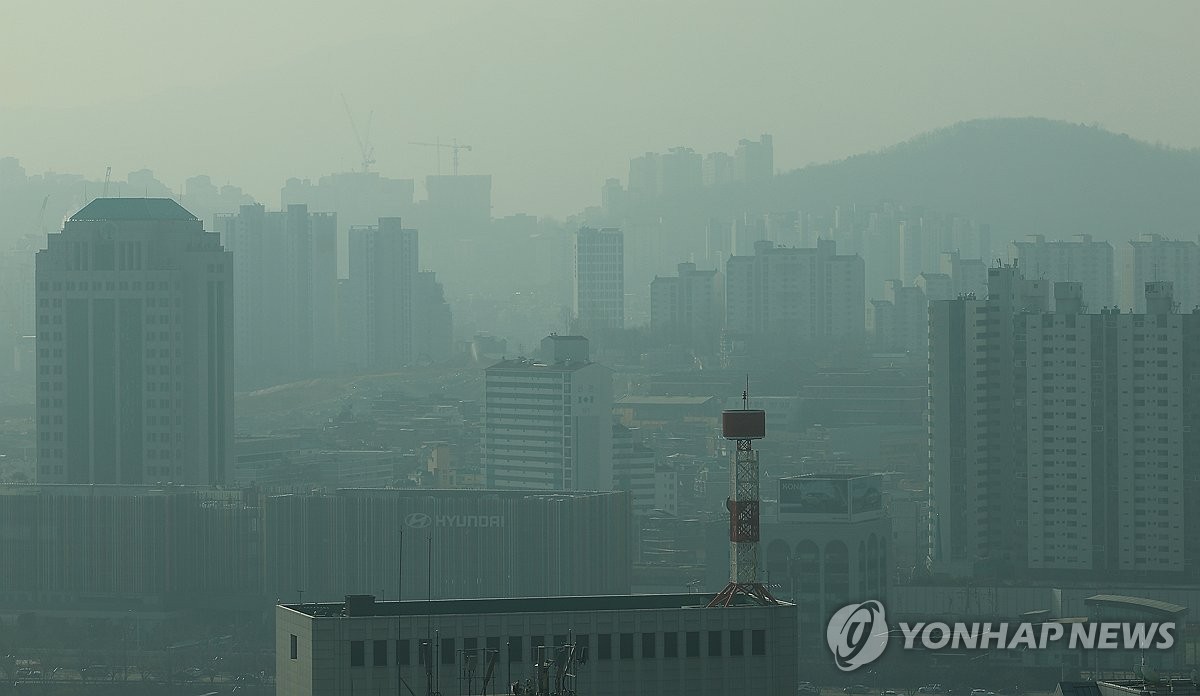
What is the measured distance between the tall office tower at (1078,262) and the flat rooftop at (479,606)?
194 feet

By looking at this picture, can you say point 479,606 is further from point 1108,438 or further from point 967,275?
point 967,275

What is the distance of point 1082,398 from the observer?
3853 cm

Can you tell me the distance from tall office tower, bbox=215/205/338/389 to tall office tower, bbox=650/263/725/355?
11.0m

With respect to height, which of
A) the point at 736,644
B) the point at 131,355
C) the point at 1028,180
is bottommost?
the point at 736,644

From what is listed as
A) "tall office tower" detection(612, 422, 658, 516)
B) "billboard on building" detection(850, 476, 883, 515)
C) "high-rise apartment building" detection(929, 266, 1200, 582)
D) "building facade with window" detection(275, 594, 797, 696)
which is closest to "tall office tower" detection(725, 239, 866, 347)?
"tall office tower" detection(612, 422, 658, 516)

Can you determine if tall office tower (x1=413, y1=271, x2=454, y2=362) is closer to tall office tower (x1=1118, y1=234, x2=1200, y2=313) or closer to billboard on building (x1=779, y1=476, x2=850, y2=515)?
tall office tower (x1=1118, y1=234, x2=1200, y2=313)

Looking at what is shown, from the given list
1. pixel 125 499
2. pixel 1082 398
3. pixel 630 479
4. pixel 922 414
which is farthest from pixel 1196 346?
pixel 922 414

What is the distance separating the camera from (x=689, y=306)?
8175cm

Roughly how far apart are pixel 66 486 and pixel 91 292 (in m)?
6.36

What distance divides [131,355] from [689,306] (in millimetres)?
41920

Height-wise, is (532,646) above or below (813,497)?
below

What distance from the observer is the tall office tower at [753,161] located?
12281cm

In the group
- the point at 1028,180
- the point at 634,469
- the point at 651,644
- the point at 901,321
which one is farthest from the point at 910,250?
the point at 651,644

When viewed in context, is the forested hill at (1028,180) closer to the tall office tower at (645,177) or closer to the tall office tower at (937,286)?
the tall office tower at (645,177)
